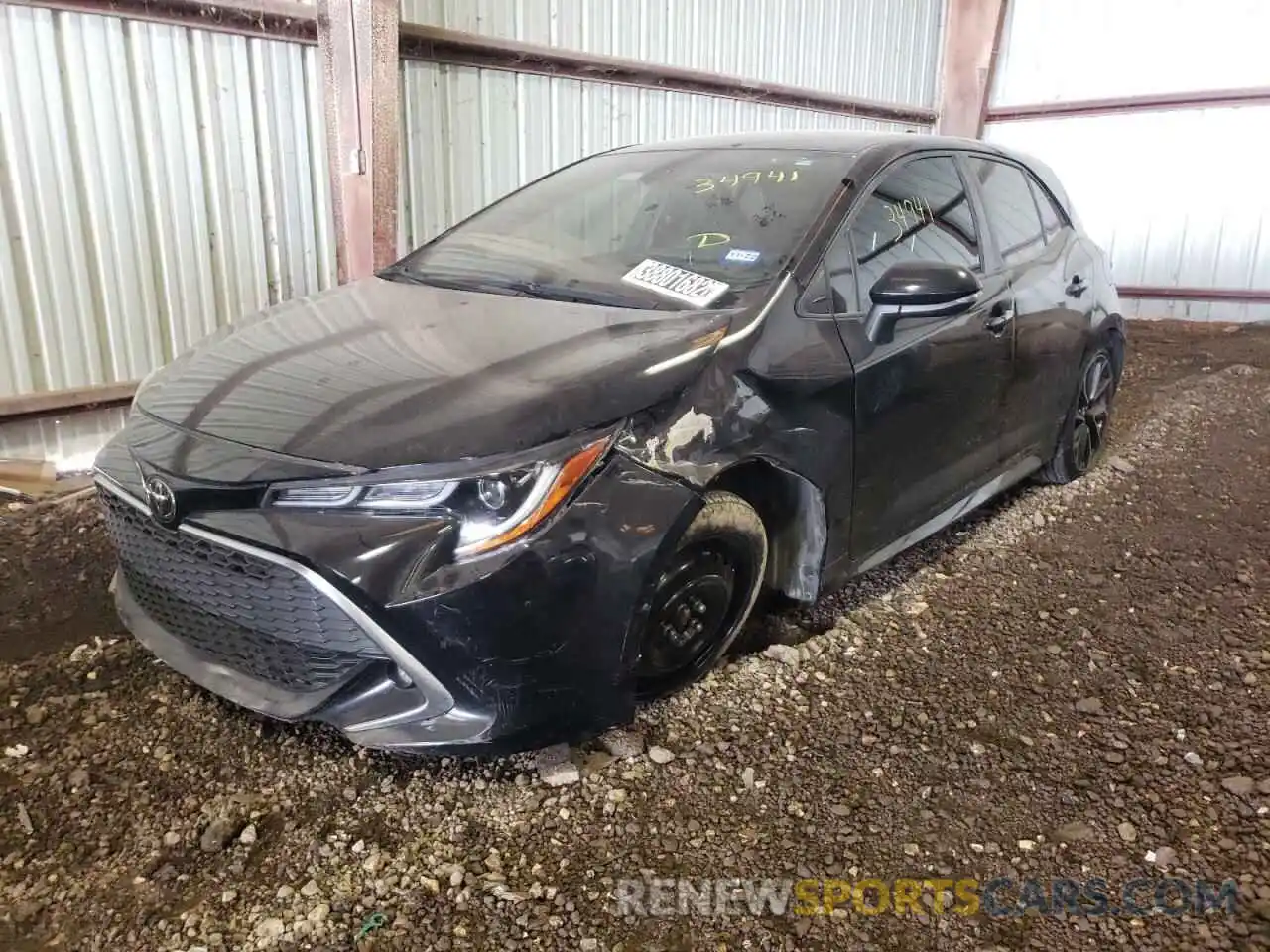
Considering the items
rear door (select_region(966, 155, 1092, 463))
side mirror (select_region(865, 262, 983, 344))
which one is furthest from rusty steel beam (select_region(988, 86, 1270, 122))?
side mirror (select_region(865, 262, 983, 344))

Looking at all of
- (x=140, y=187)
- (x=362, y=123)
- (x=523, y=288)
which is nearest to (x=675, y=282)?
(x=523, y=288)

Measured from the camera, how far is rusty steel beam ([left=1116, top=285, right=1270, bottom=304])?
917 cm

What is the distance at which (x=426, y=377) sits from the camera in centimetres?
219

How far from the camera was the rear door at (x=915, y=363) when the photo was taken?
8.87 feet

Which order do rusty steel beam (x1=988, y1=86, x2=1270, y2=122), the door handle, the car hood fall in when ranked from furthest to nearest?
rusty steel beam (x1=988, y1=86, x2=1270, y2=122) → the door handle → the car hood

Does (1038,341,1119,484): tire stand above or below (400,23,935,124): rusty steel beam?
below

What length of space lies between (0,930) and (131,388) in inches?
124

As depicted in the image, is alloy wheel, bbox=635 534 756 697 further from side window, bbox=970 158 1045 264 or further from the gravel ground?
side window, bbox=970 158 1045 264

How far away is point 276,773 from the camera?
231 cm

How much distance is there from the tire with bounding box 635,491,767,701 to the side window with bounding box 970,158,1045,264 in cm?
166

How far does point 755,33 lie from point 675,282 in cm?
602

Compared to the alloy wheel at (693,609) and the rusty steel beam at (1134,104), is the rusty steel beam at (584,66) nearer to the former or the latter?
the rusty steel beam at (1134,104)

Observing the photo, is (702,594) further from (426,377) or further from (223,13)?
(223,13)

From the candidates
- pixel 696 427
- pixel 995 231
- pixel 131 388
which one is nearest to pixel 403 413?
pixel 696 427
